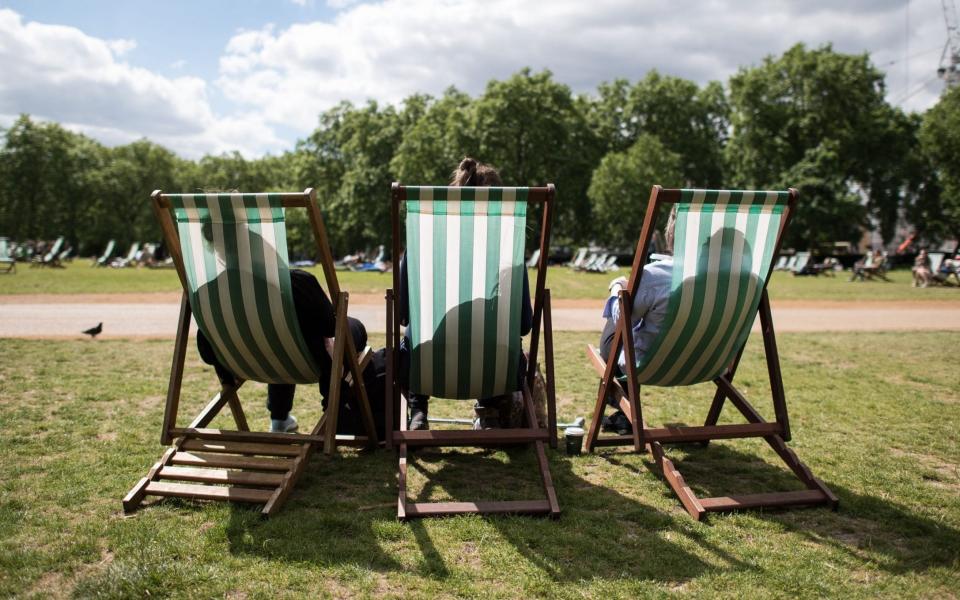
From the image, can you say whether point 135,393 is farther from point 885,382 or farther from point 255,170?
point 255,170

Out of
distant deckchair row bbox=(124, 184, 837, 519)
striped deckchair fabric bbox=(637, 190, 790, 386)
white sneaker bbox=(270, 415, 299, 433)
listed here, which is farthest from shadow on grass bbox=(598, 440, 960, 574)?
white sneaker bbox=(270, 415, 299, 433)

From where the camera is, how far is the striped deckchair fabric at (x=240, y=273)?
3062 mm

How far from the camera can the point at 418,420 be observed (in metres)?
4.20

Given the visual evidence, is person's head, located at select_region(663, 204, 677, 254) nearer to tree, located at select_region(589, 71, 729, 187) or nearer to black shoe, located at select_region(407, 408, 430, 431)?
black shoe, located at select_region(407, 408, 430, 431)

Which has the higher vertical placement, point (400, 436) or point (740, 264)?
point (740, 264)

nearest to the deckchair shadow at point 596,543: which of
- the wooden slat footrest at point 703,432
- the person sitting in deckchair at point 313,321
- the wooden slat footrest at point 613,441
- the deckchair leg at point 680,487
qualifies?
the deckchair leg at point 680,487

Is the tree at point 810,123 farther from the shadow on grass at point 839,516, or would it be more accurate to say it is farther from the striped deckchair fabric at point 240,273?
the striped deckchair fabric at point 240,273

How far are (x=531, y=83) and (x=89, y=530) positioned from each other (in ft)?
131

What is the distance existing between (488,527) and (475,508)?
0.48 ft

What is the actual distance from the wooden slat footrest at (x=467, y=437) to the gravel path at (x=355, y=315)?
578cm

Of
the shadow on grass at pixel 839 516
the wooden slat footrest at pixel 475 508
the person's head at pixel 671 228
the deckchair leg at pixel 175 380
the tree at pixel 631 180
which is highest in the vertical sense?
the tree at pixel 631 180

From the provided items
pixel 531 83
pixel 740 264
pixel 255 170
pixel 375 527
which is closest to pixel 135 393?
pixel 375 527

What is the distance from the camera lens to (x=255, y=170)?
7100 centimetres

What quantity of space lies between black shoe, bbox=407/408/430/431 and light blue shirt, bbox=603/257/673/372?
4.36 ft
